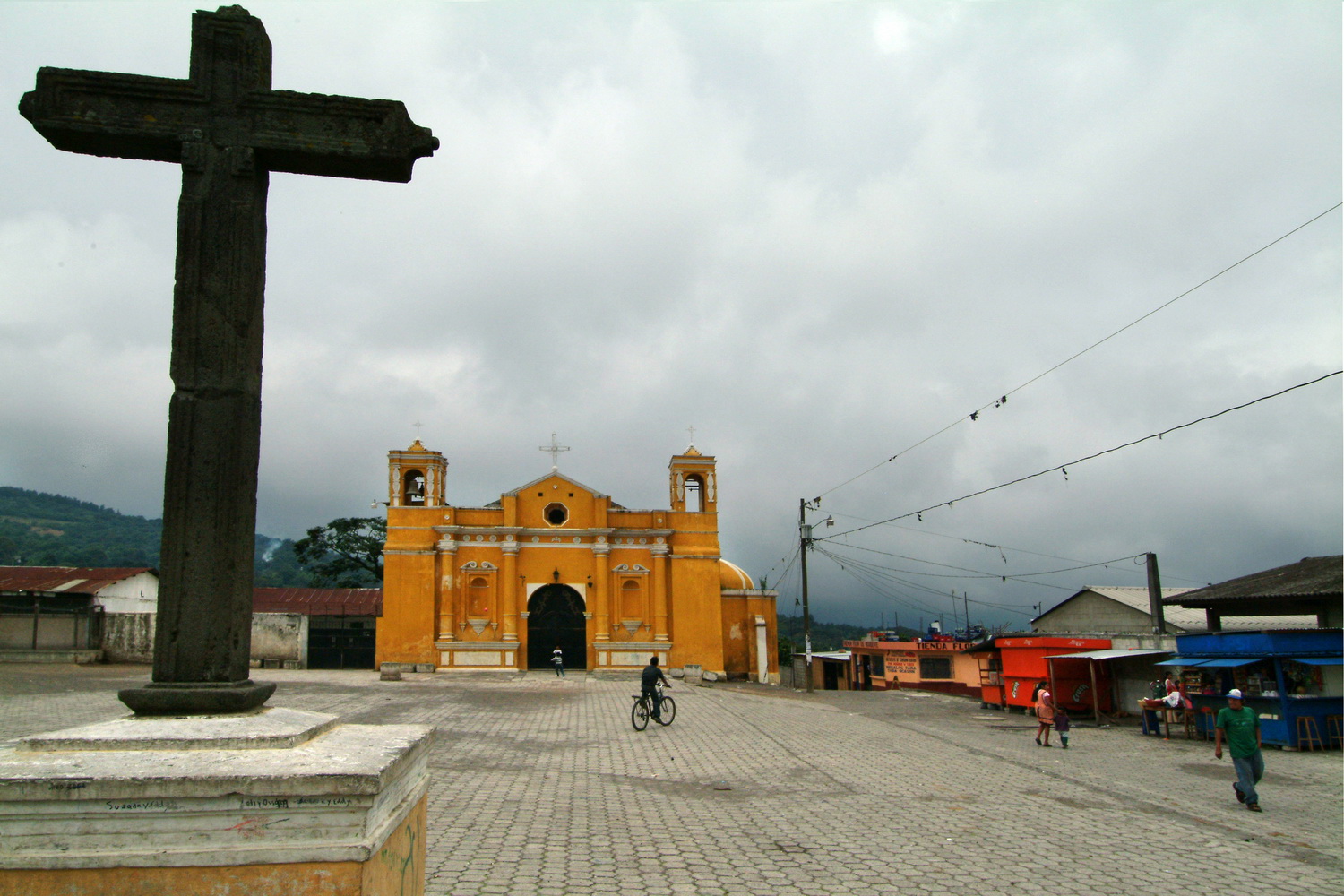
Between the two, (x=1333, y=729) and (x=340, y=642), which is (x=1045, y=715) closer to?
(x=1333, y=729)

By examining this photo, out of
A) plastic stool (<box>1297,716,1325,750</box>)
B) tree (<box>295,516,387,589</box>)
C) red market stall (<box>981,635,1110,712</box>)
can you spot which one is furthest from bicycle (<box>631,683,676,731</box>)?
tree (<box>295,516,387,589</box>)

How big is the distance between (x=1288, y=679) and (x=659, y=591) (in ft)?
53.0

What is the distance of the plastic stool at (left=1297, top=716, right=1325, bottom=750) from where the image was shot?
13.3 m

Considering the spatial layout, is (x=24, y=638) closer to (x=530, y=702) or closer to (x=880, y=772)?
(x=530, y=702)

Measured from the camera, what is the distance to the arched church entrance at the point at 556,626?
25.9 meters

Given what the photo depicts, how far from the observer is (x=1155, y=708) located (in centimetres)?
1505

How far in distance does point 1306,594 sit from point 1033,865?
1296 centimetres

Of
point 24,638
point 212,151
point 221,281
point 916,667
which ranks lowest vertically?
point 916,667

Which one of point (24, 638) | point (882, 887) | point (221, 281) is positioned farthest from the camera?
point (24, 638)

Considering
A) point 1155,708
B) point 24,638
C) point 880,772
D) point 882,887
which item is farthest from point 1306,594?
point 24,638

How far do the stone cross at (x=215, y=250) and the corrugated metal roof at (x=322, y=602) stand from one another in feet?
85.0

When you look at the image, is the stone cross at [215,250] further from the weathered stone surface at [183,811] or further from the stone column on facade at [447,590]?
the stone column on facade at [447,590]

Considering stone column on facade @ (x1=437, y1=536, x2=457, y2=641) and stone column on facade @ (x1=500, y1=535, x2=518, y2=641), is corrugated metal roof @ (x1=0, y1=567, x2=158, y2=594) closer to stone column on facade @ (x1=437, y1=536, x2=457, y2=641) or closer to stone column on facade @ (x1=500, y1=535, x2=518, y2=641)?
stone column on facade @ (x1=437, y1=536, x2=457, y2=641)

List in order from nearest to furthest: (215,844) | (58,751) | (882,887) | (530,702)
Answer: (215,844) → (58,751) → (882,887) → (530,702)
